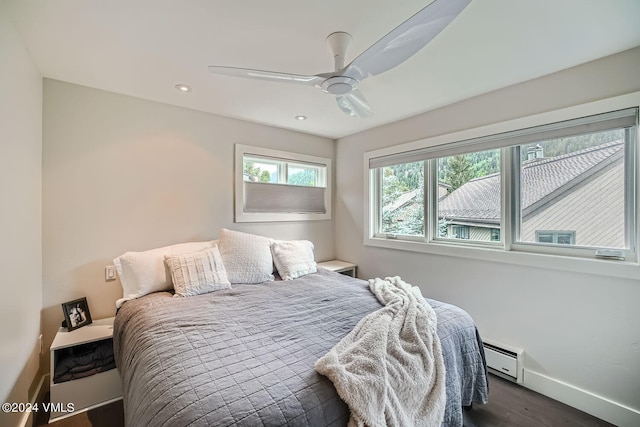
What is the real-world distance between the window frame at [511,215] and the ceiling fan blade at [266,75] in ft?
5.42

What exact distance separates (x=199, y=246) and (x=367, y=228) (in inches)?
76.4

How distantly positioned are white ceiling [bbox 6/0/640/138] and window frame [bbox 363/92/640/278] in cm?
34

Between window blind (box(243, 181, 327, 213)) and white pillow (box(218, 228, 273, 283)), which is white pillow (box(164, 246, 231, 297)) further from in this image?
window blind (box(243, 181, 327, 213))

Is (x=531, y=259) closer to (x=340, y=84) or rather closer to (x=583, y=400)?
(x=583, y=400)

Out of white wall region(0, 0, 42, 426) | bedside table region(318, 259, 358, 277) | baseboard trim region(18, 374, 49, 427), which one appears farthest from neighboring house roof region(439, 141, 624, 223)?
baseboard trim region(18, 374, 49, 427)

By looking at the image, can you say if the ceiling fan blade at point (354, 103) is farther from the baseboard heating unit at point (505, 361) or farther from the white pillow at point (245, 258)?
the baseboard heating unit at point (505, 361)

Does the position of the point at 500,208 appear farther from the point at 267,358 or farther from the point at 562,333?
the point at 267,358

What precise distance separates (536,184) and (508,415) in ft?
5.55

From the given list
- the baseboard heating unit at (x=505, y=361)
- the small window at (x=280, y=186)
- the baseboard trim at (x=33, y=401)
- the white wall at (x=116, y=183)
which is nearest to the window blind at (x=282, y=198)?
the small window at (x=280, y=186)

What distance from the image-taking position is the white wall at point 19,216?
1.39 metres

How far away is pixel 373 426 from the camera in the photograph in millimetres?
992

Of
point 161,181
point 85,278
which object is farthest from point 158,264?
point 161,181

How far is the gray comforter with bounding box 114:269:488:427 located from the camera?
950 mm

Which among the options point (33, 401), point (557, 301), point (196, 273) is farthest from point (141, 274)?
point (557, 301)
